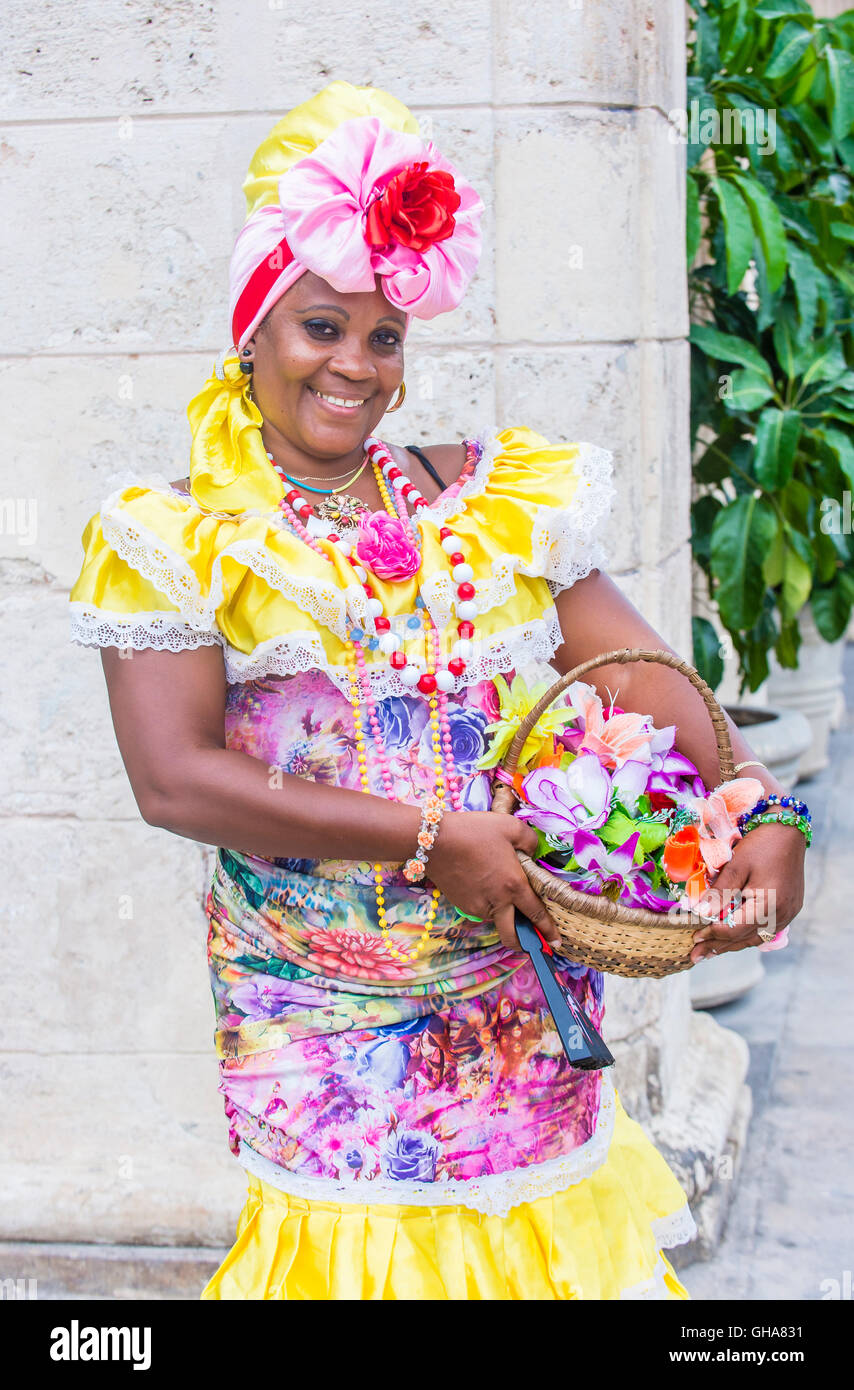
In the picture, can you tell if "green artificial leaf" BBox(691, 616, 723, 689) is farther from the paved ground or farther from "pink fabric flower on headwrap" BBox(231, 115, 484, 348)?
"pink fabric flower on headwrap" BBox(231, 115, 484, 348)

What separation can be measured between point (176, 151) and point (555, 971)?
1869mm

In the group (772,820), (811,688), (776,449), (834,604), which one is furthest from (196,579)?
(811,688)

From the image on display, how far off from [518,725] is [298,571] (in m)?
0.34

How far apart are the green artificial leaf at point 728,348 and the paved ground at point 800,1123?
1.96m

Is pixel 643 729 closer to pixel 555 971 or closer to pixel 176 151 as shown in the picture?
pixel 555 971

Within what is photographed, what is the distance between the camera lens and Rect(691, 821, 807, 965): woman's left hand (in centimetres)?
177

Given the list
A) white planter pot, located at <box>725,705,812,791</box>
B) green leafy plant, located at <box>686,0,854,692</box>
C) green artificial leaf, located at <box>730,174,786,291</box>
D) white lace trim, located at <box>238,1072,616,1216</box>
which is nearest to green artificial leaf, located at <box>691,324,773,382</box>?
green leafy plant, located at <box>686,0,854,692</box>

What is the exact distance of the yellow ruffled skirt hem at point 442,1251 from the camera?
1.80 meters

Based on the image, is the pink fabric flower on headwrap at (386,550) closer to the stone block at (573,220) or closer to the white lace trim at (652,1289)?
the white lace trim at (652,1289)

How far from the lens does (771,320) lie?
4.21 metres

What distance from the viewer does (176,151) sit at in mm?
2848

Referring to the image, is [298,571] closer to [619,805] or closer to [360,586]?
[360,586]

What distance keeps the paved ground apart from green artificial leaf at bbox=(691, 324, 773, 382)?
1.96 metres
